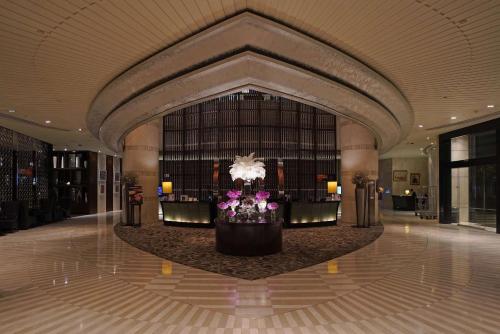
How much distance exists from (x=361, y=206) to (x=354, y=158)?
6.79 ft

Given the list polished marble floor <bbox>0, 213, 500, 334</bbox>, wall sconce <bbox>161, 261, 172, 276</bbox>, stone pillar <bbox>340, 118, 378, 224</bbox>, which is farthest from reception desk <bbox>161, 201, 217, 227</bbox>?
wall sconce <bbox>161, 261, 172, 276</bbox>

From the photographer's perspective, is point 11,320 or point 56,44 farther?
point 56,44

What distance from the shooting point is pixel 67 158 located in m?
19.5

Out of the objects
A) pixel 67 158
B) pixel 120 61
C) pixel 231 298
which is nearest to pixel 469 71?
pixel 231 298

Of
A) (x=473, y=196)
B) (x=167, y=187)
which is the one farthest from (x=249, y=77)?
(x=473, y=196)

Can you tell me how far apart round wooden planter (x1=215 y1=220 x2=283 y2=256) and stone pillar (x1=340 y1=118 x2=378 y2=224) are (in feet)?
22.4

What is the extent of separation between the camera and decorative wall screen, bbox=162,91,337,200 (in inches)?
603

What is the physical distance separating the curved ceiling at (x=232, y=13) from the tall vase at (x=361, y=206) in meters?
4.73

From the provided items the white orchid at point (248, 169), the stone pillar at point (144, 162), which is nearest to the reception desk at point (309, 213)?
the white orchid at point (248, 169)

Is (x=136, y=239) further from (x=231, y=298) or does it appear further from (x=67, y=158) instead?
(x=67, y=158)

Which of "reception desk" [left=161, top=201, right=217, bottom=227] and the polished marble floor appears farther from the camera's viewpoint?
"reception desk" [left=161, top=201, right=217, bottom=227]

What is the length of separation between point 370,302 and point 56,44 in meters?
5.80

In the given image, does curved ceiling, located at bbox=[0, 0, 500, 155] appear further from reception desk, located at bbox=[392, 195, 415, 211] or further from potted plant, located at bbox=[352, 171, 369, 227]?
reception desk, located at bbox=[392, 195, 415, 211]

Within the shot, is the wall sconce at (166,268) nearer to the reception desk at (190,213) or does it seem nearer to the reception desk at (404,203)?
the reception desk at (190,213)
